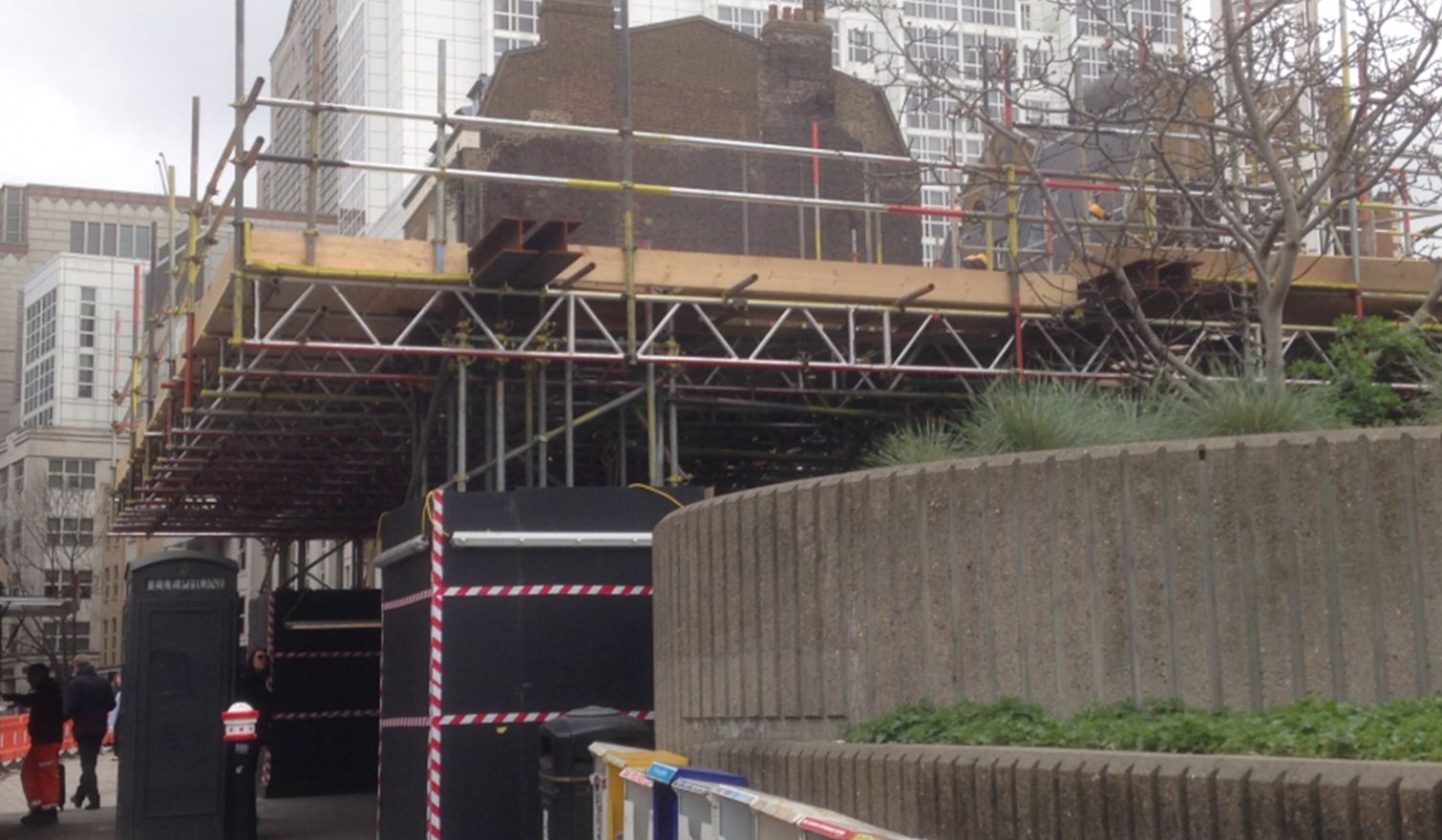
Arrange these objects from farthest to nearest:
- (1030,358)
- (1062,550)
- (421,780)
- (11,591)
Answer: (11,591) → (1030,358) → (421,780) → (1062,550)

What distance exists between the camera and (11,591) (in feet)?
208

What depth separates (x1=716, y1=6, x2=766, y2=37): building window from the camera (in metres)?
64.0

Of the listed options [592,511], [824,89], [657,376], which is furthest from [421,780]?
[824,89]

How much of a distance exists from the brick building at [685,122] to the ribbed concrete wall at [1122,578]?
29.6 m

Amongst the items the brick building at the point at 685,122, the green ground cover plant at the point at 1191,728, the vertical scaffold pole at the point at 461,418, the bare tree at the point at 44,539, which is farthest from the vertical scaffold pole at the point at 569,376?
A: the bare tree at the point at 44,539

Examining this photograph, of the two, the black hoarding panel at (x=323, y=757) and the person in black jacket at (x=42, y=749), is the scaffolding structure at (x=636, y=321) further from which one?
the black hoarding panel at (x=323, y=757)

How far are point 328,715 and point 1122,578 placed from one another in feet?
53.7

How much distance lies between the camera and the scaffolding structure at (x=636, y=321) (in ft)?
43.4

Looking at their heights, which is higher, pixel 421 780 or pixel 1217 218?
pixel 1217 218

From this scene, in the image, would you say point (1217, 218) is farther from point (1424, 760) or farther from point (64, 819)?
point (64, 819)

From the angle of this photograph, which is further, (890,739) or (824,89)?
(824,89)

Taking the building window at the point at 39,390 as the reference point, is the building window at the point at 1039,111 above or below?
below

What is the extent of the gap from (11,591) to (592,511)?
55917mm

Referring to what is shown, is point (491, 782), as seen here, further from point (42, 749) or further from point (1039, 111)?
point (42, 749)
